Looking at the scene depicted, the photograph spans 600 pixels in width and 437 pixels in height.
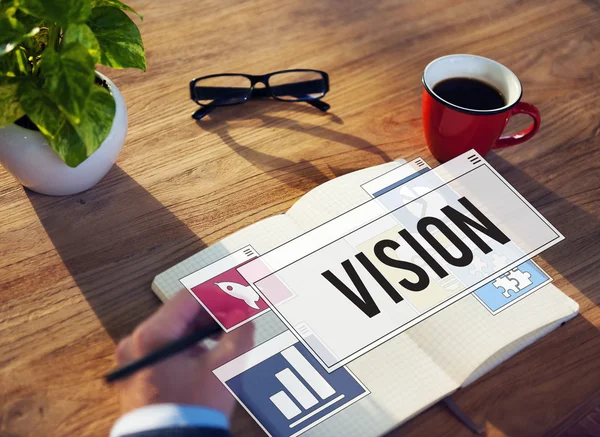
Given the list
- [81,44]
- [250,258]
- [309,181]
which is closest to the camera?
[81,44]

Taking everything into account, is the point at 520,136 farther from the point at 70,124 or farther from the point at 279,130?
the point at 70,124

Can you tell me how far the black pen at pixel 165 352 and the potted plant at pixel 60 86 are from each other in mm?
217

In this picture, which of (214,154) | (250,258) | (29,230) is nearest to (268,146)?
(214,154)

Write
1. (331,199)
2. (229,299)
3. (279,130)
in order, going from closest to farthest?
(229,299) < (331,199) < (279,130)

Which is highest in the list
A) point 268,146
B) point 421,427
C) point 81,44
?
point 81,44

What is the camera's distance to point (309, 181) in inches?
35.8

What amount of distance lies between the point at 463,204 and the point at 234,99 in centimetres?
36

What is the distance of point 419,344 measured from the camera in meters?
0.75

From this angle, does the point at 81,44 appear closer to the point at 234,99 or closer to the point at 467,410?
the point at 234,99

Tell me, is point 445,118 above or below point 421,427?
above

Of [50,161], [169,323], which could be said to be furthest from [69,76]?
[169,323]
